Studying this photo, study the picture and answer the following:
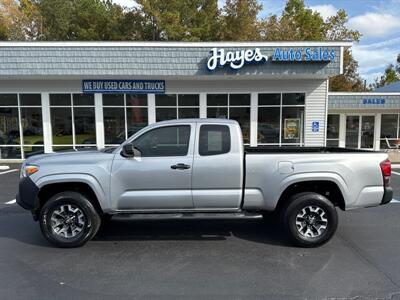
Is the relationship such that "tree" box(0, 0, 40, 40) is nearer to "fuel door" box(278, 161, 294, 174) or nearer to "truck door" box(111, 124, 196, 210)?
"truck door" box(111, 124, 196, 210)

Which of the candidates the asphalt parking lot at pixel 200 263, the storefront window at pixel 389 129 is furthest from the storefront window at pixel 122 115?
the storefront window at pixel 389 129

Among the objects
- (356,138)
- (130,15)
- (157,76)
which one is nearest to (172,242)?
(157,76)

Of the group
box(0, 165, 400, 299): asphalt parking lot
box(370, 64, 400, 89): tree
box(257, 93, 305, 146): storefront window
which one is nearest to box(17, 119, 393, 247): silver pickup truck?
box(0, 165, 400, 299): asphalt parking lot

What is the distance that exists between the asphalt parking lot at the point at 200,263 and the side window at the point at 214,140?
144 cm

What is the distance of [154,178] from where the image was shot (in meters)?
4.84

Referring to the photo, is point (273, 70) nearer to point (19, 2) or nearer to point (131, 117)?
point (131, 117)

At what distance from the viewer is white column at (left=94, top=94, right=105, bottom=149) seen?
14.8m

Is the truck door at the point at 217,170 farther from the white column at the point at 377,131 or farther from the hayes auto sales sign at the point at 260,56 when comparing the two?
the white column at the point at 377,131

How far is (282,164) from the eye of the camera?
4844mm

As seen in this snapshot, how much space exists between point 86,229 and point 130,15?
28117 millimetres

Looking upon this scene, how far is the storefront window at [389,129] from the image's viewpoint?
18203 millimetres

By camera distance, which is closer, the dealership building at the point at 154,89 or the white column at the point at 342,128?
the dealership building at the point at 154,89

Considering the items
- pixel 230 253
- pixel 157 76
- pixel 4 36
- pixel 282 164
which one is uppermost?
pixel 4 36

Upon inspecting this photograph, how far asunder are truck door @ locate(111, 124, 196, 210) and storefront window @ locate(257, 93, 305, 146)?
1076 centimetres
